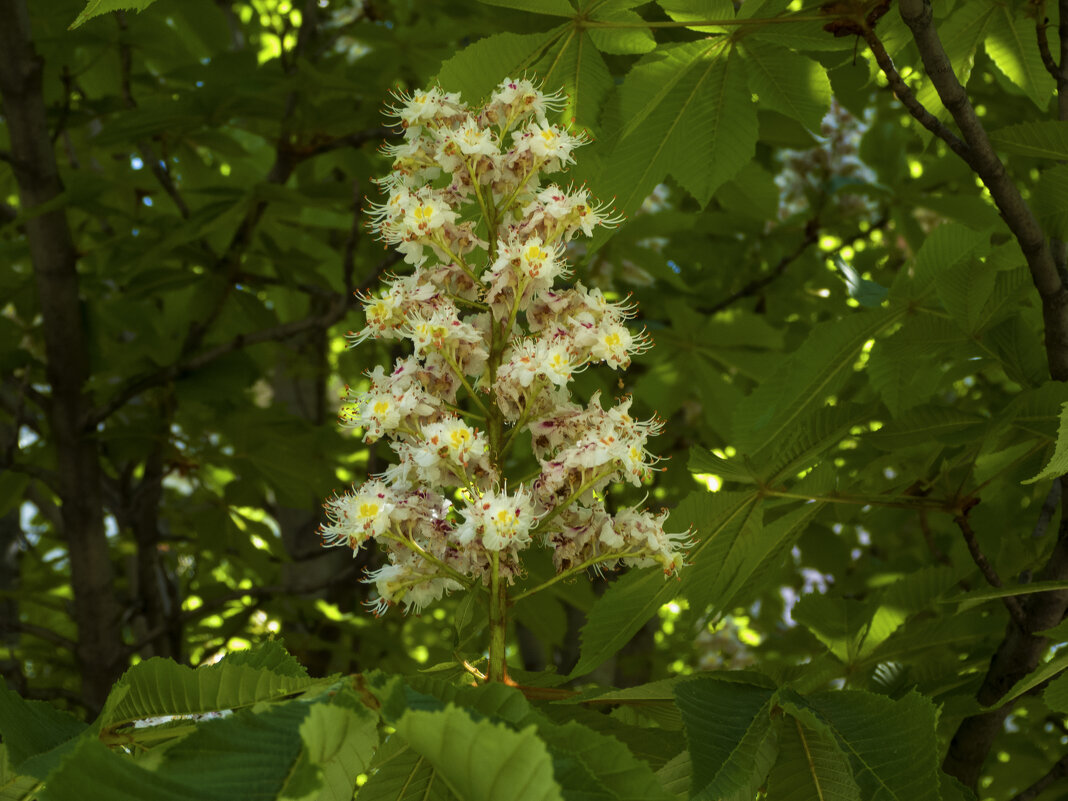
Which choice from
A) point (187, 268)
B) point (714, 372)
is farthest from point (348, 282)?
point (714, 372)

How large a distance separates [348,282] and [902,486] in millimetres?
1566

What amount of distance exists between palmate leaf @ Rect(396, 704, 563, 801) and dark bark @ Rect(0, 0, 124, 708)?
2481 mm

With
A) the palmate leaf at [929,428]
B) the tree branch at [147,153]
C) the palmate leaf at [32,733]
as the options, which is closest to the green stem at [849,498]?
the palmate leaf at [929,428]

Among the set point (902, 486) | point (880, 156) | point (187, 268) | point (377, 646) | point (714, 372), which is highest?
point (187, 268)

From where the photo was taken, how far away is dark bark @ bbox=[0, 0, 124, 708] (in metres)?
2.88

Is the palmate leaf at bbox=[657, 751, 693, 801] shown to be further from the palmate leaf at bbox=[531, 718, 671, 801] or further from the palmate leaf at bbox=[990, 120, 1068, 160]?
the palmate leaf at bbox=[990, 120, 1068, 160]

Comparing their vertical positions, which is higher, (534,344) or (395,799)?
(534,344)

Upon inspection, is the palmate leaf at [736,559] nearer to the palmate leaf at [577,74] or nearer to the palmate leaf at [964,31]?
the palmate leaf at [577,74]

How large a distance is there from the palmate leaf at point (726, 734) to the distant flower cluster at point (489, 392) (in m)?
0.17

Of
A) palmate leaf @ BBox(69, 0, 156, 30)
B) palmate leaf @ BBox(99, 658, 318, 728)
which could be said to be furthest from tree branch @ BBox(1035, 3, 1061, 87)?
Answer: palmate leaf @ BBox(99, 658, 318, 728)

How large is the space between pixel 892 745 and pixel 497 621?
419mm

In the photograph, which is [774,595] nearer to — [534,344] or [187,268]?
[187,268]

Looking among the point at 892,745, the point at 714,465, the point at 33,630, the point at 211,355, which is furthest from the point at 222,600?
the point at 892,745

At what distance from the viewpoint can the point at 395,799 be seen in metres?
0.99
